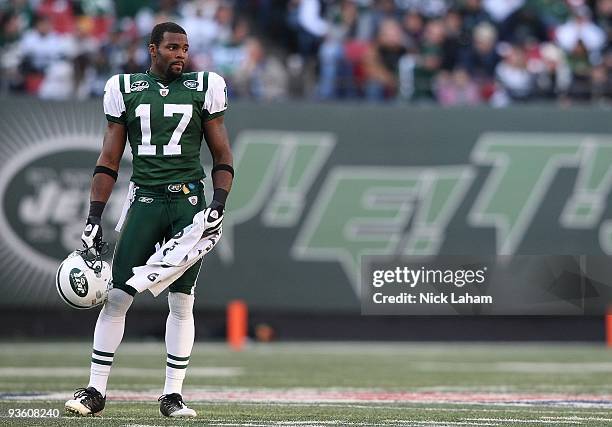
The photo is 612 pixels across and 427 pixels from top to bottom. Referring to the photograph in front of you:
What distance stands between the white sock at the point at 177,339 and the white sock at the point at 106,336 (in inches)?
10.8

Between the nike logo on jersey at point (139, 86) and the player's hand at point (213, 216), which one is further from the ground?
the nike logo on jersey at point (139, 86)

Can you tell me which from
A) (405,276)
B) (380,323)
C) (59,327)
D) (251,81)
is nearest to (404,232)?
(380,323)

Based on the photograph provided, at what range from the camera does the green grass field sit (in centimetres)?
720

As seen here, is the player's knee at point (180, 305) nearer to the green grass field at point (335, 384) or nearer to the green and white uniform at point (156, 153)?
the green and white uniform at point (156, 153)

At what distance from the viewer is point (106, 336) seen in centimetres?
704

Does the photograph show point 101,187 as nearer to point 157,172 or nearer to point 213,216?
point 157,172

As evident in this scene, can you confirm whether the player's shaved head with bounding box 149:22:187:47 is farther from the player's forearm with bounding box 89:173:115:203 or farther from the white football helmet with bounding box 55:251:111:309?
the white football helmet with bounding box 55:251:111:309

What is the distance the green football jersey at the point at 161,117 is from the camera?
23.2 ft

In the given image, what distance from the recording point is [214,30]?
17.1 m

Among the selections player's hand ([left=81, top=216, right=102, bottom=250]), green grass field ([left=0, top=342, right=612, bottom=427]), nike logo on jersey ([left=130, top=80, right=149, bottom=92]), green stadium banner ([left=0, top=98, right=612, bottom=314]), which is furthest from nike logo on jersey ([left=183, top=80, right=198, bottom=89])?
green stadium banner ([left=0, top=98, right=612, bottom=314])

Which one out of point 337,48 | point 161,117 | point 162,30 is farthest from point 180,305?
point 337,48

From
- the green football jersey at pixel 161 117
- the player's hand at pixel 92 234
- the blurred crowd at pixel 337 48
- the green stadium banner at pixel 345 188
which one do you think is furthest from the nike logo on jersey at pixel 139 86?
the green stadium banner at pixel 345 188

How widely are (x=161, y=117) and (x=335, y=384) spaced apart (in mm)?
3766

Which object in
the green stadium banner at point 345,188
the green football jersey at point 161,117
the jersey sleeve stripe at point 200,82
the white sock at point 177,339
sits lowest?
→ the green stadium banner at point 345,188
